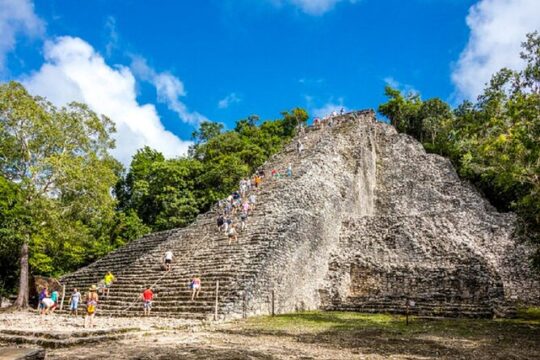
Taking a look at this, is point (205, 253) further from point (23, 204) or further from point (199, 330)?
point (23, 204)

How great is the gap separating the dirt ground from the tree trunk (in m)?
8.60

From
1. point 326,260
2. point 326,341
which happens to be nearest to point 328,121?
point 326,260

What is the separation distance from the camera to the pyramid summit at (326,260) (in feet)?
43.8

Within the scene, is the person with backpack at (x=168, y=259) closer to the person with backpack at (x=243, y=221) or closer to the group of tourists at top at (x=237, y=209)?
the group of tourists at top at (x=237, y=209)

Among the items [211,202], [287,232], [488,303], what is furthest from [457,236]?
[211,202]

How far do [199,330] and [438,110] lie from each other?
32365 mm

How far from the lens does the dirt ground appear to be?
266 inches

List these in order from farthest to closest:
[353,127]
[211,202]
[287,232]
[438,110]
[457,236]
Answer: [438,110] → [211,202] → [353,127] → [457,236] → [287,232]

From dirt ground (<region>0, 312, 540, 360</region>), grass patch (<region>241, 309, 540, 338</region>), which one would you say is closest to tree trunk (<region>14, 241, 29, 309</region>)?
dirt ground (<region>0, 312, 540, 360</region>)

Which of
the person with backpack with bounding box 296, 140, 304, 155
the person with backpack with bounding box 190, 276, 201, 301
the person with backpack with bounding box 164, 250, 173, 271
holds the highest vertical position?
the person with backpack with bounding box 296, 140, 304, 155

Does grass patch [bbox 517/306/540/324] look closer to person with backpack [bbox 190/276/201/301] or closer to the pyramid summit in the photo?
the pyramid summit

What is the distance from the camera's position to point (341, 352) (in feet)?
23.1

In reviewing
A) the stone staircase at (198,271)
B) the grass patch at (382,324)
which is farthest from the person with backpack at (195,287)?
the grass patch at (382,324)

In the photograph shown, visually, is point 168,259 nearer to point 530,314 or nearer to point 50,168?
point 50,168
